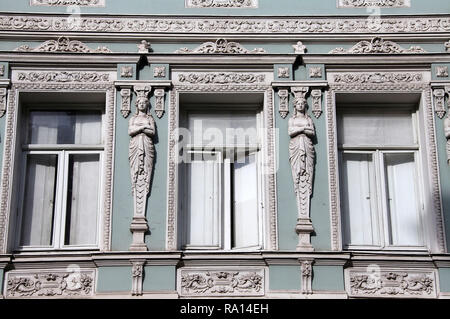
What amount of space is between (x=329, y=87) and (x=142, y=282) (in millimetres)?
4101

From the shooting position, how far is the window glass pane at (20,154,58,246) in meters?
13.0

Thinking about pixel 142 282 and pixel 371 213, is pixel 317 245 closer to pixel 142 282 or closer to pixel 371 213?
pixel 371 213

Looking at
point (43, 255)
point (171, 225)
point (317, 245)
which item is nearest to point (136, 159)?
point (171, 225)

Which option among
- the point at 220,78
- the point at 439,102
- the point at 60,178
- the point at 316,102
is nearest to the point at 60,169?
the point at 60,178

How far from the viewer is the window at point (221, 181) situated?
515 inches

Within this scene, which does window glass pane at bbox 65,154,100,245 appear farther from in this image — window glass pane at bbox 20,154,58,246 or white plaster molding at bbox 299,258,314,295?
white plaster molding at bbox 299,258,314,295

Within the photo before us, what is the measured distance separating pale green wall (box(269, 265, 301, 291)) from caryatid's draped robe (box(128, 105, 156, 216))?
2.07 metres

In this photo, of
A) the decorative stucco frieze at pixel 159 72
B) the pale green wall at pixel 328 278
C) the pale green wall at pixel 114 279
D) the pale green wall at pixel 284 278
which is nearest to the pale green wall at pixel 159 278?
the pale green wall at pixel 114 279

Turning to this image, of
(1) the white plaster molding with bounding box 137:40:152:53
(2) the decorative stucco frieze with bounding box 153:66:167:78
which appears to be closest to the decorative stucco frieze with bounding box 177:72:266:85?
(2) the decorative stucco frieze with bounding box 153:66:167:78

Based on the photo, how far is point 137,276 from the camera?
12281 mm

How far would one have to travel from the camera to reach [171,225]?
1266 cm

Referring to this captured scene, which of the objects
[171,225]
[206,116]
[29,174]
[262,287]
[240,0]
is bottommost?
[262,287]

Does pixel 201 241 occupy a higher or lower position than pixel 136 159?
lower

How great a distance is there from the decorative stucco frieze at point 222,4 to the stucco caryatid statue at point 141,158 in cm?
180
